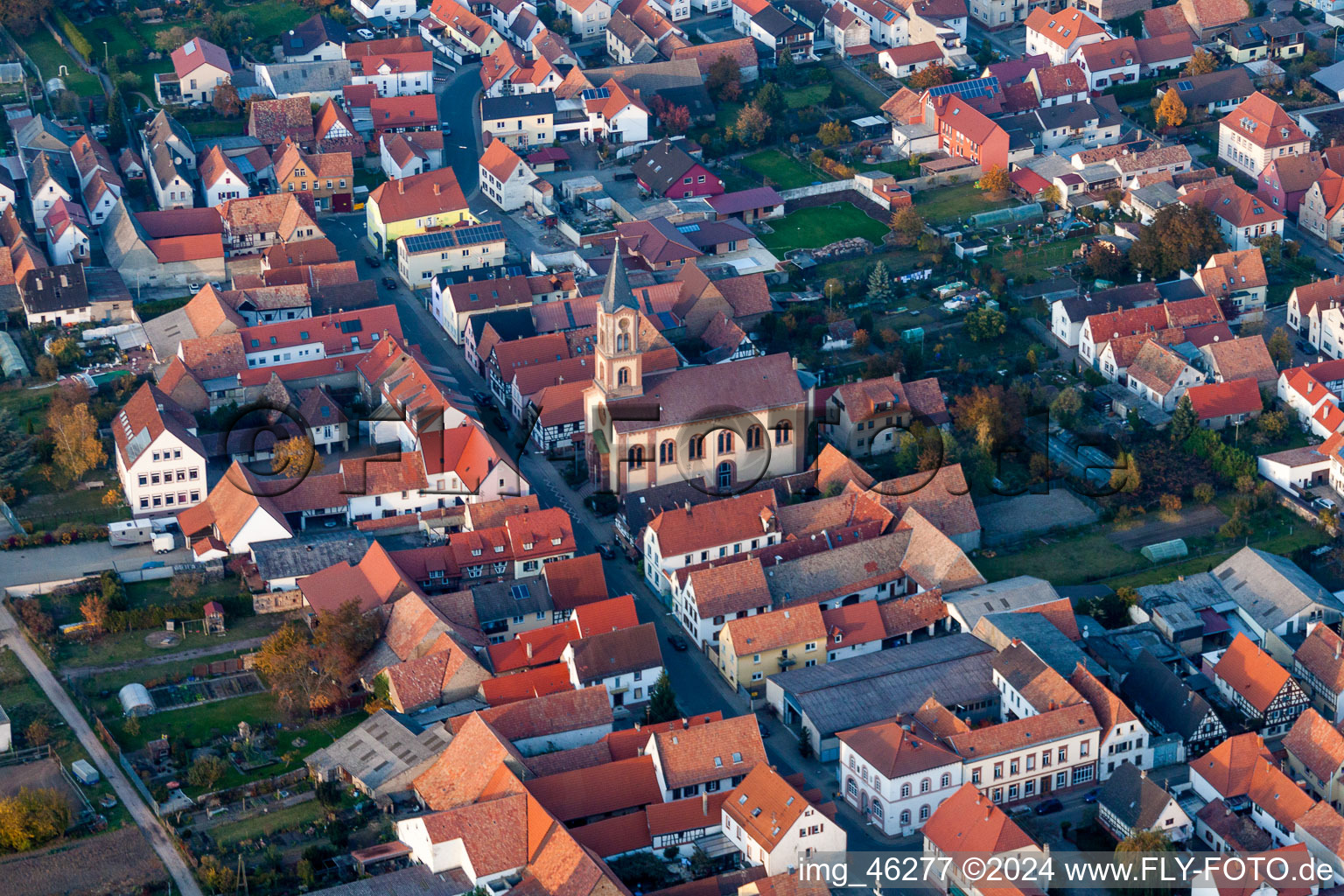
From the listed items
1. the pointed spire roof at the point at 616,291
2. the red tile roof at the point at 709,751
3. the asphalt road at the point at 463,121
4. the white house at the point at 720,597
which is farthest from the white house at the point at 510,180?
the red tile roof at the point at 709,751

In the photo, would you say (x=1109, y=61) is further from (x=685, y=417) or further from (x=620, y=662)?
(x=620, y=662)

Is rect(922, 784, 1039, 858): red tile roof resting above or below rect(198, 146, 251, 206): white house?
below

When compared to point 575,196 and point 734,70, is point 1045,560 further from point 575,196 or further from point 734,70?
point 734,70

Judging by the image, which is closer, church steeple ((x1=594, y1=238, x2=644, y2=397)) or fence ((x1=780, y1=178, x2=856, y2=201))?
church steeple ((x1=594, y1=238, x2=644, y2=397))

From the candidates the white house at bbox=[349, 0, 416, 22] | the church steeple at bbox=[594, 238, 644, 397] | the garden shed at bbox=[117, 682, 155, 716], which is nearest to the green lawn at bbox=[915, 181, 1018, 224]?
the church steeple at bbox=[594, 238, 644, 397]

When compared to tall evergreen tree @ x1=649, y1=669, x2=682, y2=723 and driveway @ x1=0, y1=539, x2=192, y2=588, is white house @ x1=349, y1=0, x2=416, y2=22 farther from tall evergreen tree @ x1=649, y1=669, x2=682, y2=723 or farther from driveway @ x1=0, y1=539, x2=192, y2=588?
tall evergreen tree @ x1=649, y1=669, x2=682, y2=723

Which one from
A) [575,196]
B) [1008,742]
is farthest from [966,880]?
[575,196]
